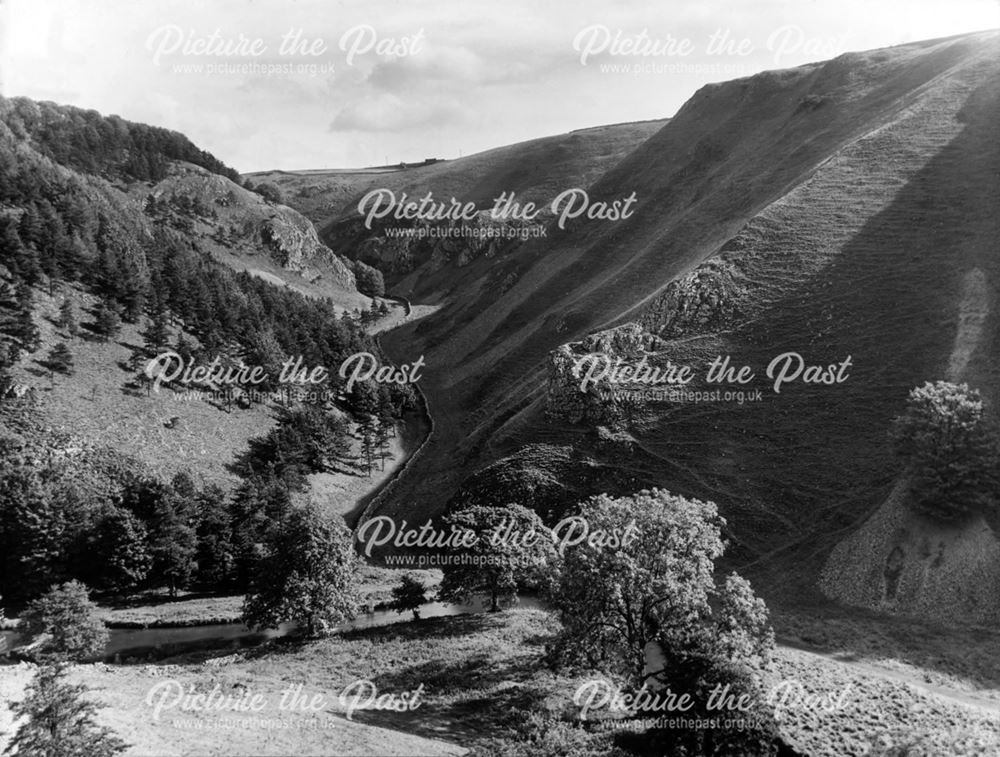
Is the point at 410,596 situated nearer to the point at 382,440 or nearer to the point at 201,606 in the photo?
the point at 201,606

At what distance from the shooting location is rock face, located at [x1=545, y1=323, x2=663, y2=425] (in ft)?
225

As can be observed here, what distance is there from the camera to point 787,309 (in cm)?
7112

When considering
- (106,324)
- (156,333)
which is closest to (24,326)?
(106,324)

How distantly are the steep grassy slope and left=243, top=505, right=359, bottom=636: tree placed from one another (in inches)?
892

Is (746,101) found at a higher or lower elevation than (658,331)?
higher

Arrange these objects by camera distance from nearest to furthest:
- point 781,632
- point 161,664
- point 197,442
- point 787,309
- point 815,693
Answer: point 815,693 < point 781,632 < point 161,664 < point 787,309 < point 197,442

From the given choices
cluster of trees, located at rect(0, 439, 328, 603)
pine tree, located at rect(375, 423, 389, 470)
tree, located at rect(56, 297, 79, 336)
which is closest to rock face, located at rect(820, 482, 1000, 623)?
cluster of trees, located at rect(0, 439, 328, 603)

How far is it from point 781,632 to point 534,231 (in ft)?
455

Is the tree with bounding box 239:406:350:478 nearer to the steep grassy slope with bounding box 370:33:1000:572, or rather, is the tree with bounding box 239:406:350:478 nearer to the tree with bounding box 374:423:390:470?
the tree with bounding box 374:423:390:470

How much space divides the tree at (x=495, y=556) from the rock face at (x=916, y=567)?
804 inches

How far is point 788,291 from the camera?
72.9 meters

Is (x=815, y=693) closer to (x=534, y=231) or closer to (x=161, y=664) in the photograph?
(x=161, y=664)

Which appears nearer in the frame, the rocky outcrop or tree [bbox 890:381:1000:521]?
tree [bbox 890:381:1000:521]

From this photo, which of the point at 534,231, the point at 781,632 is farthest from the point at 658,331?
the point at 534,231
